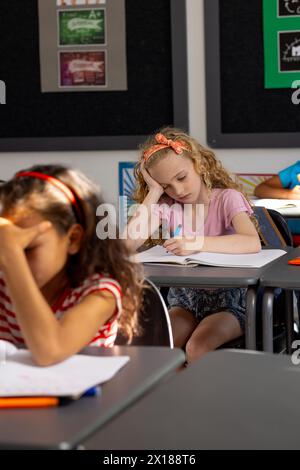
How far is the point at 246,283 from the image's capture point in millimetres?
2324

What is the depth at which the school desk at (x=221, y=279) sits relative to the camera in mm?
2346

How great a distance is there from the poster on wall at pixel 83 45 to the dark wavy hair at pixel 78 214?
305cm

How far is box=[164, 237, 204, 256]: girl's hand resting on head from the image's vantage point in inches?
105

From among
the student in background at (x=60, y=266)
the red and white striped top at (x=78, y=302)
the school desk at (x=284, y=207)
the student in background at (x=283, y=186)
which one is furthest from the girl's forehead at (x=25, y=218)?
the student in background at (x=283, y=186)

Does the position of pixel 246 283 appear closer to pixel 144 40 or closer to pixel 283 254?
pixel 283 254

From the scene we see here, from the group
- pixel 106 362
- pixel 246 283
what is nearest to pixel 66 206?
pixel 106 362

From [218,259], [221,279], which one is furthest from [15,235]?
[218,259]

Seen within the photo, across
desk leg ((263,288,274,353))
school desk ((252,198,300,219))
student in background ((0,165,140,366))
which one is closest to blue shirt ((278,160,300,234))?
school desk ((252,198,300,219))

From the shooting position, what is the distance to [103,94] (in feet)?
15.1

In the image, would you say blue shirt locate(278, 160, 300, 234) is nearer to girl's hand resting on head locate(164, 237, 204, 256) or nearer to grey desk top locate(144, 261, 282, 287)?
girl's hand resting on head locate(164, 237, 204, 256)

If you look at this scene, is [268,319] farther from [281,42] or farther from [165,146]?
[281,42]

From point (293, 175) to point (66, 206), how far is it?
2636 millimetres

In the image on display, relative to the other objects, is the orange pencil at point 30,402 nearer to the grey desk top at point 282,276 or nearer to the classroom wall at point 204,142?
the grey desk top at point 282,276

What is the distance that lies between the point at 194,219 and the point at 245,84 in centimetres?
161
